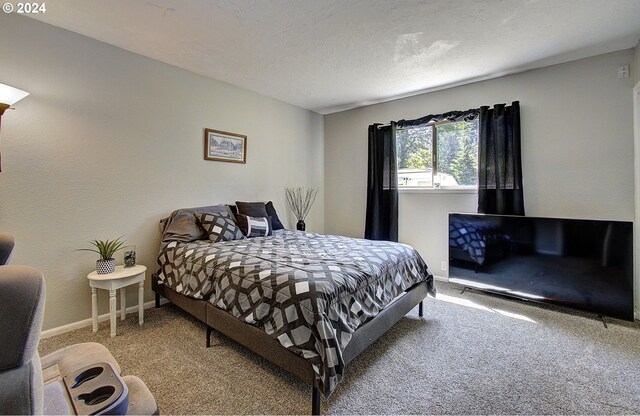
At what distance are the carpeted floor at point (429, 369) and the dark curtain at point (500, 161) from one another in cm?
124

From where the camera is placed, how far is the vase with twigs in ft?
15.1

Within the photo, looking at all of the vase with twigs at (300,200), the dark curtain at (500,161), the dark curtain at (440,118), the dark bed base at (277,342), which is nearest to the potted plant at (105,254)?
the dark bed base at (277,342)

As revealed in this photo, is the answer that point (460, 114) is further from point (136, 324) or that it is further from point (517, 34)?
point (136, 324)

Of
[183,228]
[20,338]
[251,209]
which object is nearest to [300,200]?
[251,209]

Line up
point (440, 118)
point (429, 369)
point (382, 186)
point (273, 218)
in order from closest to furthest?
1. point (429, 369)
2. point (440, 118)
3. point (273, 218)
4. point (382, 186)

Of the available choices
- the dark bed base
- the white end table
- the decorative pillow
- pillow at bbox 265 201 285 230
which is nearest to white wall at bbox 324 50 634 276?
the dark bed base

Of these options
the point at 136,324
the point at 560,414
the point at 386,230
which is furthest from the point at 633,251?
the point at 136,324

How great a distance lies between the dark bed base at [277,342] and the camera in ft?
5.09

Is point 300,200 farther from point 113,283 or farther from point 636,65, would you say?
point 636,65

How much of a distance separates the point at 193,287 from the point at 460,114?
3637mm

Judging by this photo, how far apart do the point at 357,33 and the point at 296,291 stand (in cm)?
226

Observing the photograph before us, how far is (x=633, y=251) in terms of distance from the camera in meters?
2.52

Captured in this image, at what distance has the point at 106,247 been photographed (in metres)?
2.47

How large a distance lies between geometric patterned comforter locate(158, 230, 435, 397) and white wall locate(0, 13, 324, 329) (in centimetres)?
63
